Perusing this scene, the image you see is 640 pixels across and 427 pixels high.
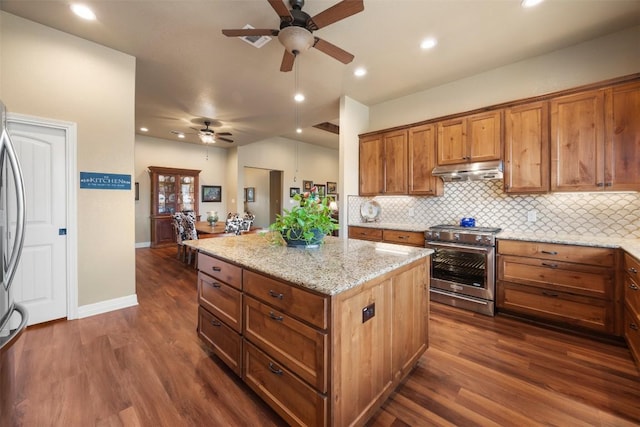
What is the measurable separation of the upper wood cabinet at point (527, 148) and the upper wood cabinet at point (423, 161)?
816mm

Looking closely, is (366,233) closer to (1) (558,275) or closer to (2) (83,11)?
(1) (558,275)

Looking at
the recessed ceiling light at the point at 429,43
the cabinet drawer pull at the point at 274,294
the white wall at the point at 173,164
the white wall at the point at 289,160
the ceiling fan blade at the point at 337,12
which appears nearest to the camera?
the cabinet drawer pull at the point at 274,294

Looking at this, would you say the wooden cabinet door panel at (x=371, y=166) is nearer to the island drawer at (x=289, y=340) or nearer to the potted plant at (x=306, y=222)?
the potted plant at (x=306, y=222)

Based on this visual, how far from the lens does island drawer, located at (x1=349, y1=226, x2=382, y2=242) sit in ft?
12.5

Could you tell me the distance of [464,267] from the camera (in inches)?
122

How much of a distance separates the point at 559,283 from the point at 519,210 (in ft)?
3.24

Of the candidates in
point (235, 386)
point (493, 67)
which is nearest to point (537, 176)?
point (493, 67)

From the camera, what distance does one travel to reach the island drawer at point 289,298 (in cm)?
119

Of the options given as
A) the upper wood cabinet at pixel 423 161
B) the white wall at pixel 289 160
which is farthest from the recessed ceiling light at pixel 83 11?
the white wall at pixel 289 160

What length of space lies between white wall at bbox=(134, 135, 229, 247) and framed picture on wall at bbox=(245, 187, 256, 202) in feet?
→ 7.47

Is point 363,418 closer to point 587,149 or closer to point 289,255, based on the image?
point 289,255

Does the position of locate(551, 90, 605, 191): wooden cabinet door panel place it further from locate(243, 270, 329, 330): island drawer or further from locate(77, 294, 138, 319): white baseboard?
locate(77, 294, 138, 319): white baseboard

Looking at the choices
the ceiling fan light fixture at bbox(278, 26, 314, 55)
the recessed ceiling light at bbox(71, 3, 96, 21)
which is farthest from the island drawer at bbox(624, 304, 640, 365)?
the recessed ceiling light at bbox(71, 3, 96, 21)

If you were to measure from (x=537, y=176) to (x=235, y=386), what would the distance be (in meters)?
3.55
